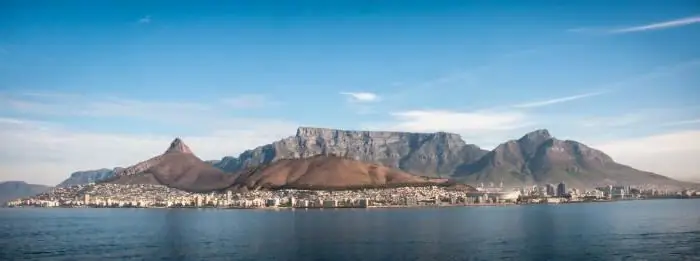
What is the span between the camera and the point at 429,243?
363ft

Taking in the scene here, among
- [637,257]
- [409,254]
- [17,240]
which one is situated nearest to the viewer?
[637,257]

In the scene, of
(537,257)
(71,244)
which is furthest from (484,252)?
(71,244)

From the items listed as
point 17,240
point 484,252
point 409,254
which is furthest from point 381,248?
point 17,240

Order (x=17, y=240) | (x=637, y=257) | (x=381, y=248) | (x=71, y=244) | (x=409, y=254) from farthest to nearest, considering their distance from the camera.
→ (x=17, y=240)
(x=71, y=244)
(x=381, y=248)
(x=409, y=254)
(x=637, y=257)

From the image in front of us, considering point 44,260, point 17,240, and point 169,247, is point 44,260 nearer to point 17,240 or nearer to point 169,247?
point 169,247

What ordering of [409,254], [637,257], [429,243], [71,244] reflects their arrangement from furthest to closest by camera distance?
[71,244] → [429,243] → [409,254] → [637,257]

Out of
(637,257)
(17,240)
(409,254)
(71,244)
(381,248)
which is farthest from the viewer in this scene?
(17,240)

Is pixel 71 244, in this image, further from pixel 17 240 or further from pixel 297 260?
pixel 297 260

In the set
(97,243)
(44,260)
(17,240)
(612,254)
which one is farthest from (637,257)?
(17,240)

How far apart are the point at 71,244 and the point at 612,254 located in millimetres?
88488

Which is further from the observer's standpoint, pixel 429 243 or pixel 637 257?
pixel 429 243

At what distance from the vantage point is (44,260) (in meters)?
94.5

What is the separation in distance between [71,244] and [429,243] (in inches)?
2450

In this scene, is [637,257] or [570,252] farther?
[570,252]
